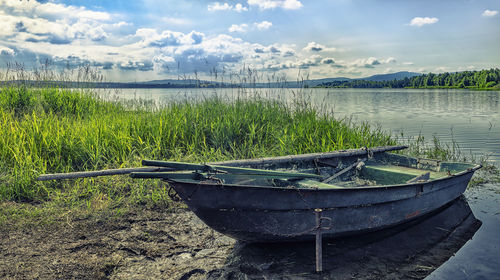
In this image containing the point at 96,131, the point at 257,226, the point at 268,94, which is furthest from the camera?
the point at 268,94

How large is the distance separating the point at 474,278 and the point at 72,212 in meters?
5.20

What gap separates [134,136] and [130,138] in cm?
25

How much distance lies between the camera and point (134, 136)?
7.02 metres

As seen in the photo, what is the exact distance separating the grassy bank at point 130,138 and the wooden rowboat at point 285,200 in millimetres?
2026

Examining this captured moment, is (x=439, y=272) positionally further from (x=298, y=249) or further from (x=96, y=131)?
(x=96, y=131)

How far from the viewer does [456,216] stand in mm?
5855

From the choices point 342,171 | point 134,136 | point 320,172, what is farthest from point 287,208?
point 134,136

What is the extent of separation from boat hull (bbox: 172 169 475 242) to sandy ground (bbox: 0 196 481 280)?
263 millimetres

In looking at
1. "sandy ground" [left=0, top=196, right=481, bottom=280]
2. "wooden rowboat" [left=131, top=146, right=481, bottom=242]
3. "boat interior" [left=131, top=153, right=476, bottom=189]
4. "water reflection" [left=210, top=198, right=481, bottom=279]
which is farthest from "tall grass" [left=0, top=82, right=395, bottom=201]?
"water reflection" [left=210, top=198, right=481, bottom=279]

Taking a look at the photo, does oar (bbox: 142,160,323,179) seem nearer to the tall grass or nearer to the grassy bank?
the grassy bank

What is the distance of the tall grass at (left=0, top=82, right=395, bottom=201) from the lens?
18.8 feet

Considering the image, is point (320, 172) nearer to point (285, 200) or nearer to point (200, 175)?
point (285, 200)

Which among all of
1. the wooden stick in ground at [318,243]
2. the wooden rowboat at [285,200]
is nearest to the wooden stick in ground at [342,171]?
the wooden rowboat at [285,200]

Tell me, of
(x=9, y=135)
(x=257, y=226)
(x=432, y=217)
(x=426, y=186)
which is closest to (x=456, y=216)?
(x=432, y=217)
